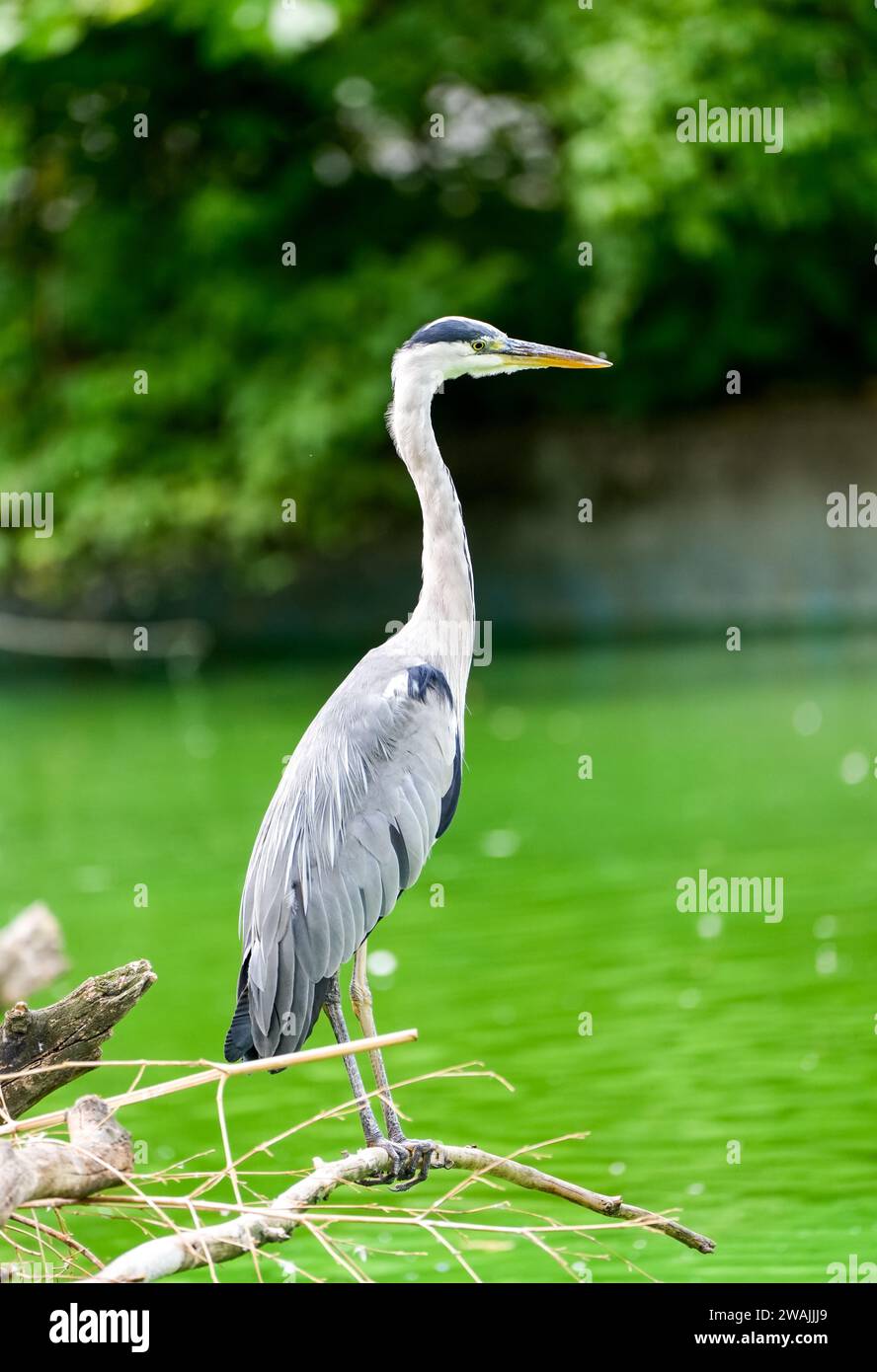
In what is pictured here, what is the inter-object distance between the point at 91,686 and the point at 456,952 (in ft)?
44.8

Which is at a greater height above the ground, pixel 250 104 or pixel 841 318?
pixel 250 104

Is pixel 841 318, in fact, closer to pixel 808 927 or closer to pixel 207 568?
pixel 207 568

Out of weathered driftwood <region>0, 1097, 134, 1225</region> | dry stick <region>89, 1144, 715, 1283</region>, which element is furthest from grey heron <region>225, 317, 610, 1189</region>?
weathered driftwood <region>0, 1097, 134, 1225</region>

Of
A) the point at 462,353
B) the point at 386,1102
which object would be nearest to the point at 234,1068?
the point at 386,1102

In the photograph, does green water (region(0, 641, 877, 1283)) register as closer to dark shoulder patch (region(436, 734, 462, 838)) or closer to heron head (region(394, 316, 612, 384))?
dark shoulder patch (region(436, 734, 462, 838))

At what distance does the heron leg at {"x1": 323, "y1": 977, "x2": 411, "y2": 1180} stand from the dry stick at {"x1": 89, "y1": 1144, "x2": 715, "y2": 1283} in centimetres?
19

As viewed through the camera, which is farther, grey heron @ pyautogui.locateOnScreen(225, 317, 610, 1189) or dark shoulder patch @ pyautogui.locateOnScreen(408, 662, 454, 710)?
dark shoulder patch @ pyautogui.locateOnScreen(408, 662, 454, 710)

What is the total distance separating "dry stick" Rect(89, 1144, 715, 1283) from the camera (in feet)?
9.88

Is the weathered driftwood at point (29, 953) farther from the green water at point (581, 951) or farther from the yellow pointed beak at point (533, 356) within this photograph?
the yellow pointed beak at point (533, 356)

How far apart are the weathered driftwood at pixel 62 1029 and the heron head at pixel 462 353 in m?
1.71

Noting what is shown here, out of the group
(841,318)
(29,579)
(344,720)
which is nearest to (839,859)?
(344,720)

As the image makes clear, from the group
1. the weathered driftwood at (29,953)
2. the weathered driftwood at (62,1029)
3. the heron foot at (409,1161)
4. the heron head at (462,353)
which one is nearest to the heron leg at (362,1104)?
the heron foot at (409,1161)

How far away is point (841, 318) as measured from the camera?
76.8 feet

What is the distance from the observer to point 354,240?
2427cm
